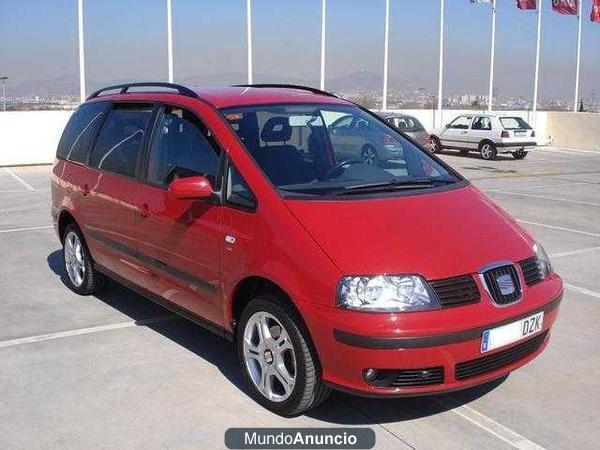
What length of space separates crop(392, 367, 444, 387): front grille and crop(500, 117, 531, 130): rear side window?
19.8 meters

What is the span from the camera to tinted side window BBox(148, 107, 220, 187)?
167 inches

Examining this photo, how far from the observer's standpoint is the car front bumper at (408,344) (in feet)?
10.4

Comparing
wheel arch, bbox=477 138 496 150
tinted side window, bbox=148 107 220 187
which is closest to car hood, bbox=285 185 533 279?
tinted side window, bbox=148 107 220 187

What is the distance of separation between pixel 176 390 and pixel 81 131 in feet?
9.77

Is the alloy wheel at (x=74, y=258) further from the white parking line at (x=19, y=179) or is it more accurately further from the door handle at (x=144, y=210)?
the white parking line at (x=19, y=179)

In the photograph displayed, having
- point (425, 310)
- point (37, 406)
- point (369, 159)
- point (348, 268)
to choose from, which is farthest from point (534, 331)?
point (37, 406)

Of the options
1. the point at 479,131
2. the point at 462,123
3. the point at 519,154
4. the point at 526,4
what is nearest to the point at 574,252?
the point at 479,131

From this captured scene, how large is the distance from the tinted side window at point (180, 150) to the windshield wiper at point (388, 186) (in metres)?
0.81

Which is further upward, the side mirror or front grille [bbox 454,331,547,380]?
the side mirror

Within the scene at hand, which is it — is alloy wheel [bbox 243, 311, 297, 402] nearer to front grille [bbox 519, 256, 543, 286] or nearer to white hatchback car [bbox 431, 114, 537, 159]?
front grille [bbox 519, 256, 543, 286]

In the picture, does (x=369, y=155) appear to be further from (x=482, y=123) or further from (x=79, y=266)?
(x=482, y=123)

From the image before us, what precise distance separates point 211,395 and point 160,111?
2025 millimetres

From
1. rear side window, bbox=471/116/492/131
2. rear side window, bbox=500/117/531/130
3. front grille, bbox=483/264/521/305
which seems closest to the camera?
front grille, bbox=483/264/521/305

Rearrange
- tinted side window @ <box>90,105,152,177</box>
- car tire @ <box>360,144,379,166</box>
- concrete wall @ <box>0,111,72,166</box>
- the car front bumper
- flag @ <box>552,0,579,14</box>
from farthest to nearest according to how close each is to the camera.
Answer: flag @ <box>552,0,579,14</box> → concrete wall @ <box>0,111,72,166</box> → tinted side window @ <box>90,105,152,177</box> → car tire @ <box>360,144,379,166</box> → the car front bumper
